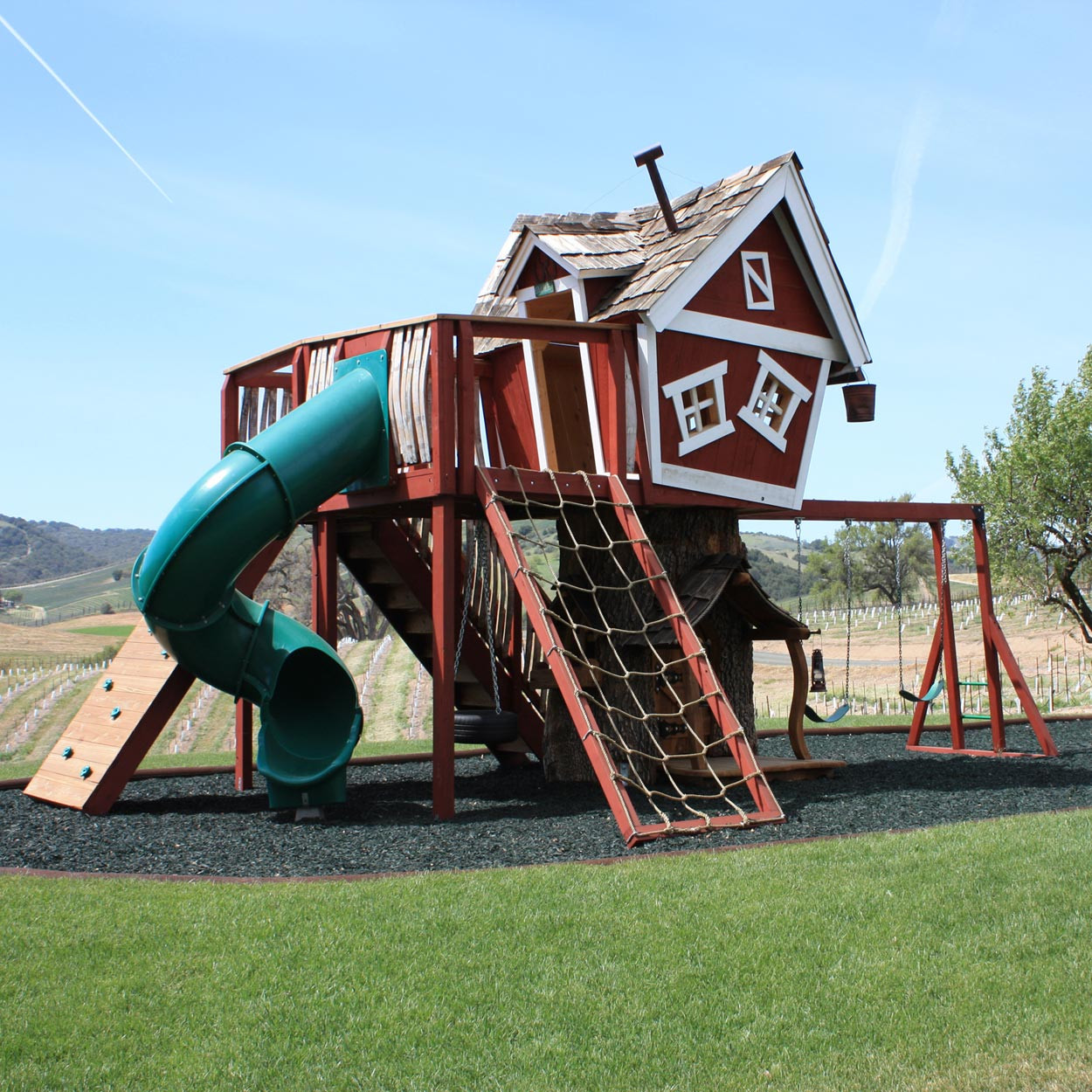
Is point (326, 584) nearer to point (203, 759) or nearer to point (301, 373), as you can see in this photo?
point (301, 373)

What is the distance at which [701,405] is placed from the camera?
10.5 meters

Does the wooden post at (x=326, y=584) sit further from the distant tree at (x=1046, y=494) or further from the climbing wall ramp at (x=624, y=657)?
the distant tree at (x=1046, y=494)

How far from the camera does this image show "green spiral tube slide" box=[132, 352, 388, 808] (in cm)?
853

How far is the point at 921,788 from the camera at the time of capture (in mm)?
10086

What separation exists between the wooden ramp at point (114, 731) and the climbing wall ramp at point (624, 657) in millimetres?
2977

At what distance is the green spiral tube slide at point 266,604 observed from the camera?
28.0 ft

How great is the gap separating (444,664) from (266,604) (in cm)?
148

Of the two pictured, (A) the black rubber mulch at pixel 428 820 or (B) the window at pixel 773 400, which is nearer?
(A) the black rubber mulch at pixel 428 820

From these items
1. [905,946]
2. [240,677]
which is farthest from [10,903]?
[905,946]

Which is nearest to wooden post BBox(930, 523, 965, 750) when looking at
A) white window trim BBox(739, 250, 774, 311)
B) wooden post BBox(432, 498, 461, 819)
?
white window trim BBox(739, 250, 774, 311)

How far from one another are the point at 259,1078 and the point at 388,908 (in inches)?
66.9

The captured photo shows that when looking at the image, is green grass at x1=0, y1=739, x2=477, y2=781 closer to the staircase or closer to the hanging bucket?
the staircase

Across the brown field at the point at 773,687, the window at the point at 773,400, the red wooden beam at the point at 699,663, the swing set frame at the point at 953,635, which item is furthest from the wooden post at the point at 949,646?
the red wooden beam at the point at 699,663

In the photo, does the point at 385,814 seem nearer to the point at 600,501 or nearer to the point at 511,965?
the point at 600,501
